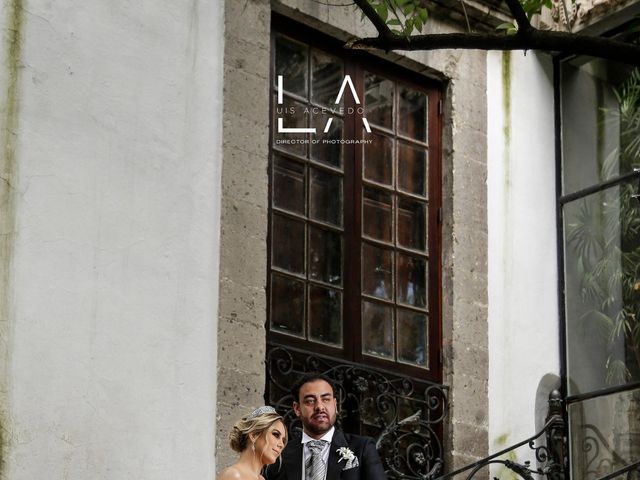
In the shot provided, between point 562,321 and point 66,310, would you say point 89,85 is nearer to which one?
point 66,310

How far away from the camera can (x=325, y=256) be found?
11125 mm

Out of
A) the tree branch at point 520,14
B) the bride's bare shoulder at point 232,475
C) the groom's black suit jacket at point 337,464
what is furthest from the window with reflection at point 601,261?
the bride's bare shoulder at point 232,475

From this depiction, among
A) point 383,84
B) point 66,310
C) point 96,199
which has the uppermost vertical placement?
point 383,84

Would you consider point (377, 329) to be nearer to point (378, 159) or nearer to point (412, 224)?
point (412, 224)

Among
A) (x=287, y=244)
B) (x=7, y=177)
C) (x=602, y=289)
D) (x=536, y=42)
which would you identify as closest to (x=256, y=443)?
(x=7, y=177)

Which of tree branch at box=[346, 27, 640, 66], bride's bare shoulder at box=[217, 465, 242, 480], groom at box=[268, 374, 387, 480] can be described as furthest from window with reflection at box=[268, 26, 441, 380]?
tree branch at box=[346, 27, 640, 66]

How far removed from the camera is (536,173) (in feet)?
40.4

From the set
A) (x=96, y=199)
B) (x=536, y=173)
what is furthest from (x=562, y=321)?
(x=96, y=199)

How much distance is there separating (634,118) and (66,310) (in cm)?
472

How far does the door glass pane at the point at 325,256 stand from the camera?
11047 millimetres

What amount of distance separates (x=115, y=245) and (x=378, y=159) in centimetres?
253

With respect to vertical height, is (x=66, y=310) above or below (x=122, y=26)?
below

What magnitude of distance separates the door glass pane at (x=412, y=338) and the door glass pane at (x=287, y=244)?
0.92 m

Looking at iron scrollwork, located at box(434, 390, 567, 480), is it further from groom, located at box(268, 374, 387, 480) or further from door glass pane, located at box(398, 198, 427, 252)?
groom, located at box(268, 374, 387, 480)
